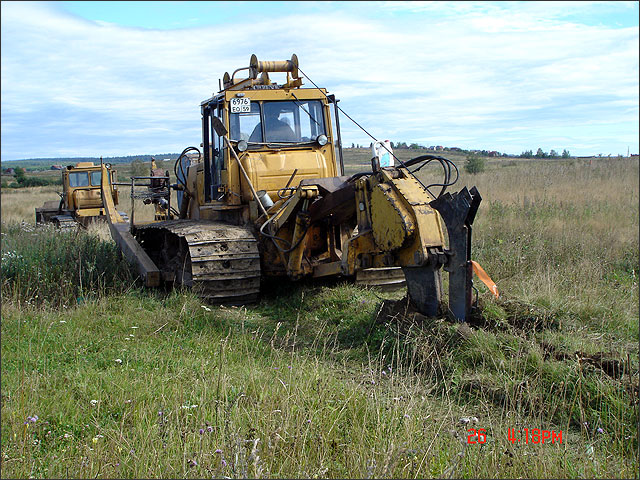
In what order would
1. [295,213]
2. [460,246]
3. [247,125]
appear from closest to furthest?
[460,246]
[295,213]
[247,125]

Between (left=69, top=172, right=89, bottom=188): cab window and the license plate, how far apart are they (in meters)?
12.8

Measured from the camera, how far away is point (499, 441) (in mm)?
3588

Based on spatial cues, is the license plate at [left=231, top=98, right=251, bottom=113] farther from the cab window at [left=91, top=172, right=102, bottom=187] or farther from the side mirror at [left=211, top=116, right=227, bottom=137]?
the cab window at [left=91, top=172, right=102, bottom=187]

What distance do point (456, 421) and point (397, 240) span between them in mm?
2056

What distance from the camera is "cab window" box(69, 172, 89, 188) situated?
64.8ft

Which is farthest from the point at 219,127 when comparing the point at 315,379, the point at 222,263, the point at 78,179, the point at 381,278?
the point at 78,179

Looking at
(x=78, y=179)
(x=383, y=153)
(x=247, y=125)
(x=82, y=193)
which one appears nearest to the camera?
(x=383, y=153)

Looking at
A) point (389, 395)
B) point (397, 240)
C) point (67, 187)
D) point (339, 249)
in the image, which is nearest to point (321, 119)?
point (339, 249)

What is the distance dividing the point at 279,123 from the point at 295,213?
5.81 feet

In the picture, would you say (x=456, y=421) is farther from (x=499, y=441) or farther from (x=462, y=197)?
→ (x=462, y=197)

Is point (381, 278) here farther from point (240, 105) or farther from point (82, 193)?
point (82, 193)

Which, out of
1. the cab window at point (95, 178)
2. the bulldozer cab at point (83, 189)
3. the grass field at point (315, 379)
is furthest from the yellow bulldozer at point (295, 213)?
the cab window at point (95, 178)

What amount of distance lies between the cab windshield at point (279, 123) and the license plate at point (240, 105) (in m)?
0.06

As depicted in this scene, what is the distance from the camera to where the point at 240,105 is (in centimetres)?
845
